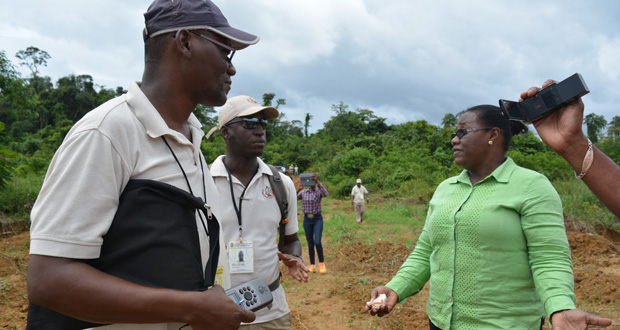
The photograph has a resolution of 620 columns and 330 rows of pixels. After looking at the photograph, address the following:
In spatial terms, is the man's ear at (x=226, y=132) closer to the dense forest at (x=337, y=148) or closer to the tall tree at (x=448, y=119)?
the dense forest at (x=337, y=148)

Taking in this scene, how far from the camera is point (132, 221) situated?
3.50ft

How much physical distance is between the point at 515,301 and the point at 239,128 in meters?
2.07

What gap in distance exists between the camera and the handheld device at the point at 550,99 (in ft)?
4.68

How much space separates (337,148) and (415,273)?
1296 inches

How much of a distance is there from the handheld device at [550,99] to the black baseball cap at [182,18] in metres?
1.17

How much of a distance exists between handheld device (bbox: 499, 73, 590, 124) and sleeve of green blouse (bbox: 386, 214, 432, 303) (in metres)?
1.01

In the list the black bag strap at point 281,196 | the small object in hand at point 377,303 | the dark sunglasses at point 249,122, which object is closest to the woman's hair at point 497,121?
the small object in hand at point 377,303

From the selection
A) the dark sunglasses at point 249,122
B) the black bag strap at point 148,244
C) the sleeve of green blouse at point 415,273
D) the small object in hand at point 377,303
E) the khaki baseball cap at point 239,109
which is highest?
the khaki baseball cap at point 239,109

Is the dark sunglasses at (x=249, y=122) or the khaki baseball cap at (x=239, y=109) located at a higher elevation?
the khaki baseball cap at (x=239, y=109)

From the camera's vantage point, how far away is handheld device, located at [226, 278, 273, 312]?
55.7 inches

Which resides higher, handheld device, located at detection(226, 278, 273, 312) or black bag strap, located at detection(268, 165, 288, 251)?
black bag strap, located at detection(268, 165, 288, 251)

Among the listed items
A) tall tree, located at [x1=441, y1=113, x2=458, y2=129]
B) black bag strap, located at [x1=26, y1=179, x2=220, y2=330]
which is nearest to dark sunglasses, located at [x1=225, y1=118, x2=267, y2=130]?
black bag strap, located at [x1=26, y1=179, x2=220, y2=330]

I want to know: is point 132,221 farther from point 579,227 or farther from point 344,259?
point 579,227

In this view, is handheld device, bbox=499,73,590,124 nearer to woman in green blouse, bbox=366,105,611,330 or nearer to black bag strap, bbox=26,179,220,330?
woman in green blouse, bbox=366,105,611,330
